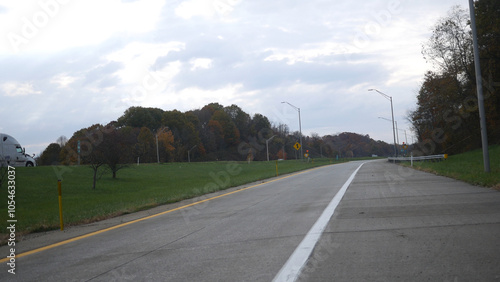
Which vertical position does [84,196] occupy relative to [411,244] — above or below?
below

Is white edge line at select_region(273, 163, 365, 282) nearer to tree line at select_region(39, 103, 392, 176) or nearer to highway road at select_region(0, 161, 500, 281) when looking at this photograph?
highway road at select_region(0, 161, 500, 281)

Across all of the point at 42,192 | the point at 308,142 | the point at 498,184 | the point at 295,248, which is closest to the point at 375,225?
the point at 295,248

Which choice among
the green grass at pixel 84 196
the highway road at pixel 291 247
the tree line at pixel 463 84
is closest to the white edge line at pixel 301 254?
the highway road at pixel 291 247

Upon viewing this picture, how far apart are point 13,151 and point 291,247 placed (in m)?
49.9

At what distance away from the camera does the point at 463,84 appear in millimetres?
47312

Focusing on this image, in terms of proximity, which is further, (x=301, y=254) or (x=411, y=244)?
(x=411, y=244)

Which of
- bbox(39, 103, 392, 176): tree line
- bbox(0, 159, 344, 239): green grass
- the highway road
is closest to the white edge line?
the highway road

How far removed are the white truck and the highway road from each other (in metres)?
41.7

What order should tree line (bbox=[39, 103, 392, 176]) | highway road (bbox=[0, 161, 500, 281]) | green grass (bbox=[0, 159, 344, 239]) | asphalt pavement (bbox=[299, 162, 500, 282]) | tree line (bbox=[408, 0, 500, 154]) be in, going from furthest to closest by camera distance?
tree line (bbox=[39, 103, 392, 176])
tree line (bbox=[408, 0, 500, 154])
green grass (bbox=[0, 159, 344, 239])
highway road (bbox=[0, 161, 500, 281])
asphalt pavement (bbox=[299, 162, 500, 282])

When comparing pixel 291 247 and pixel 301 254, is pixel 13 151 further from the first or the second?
pixel 301 254

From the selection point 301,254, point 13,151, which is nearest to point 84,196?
point 301,254

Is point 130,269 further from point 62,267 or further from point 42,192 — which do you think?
point 42,192

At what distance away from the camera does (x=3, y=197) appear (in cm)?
2344

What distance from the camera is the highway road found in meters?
5.05
